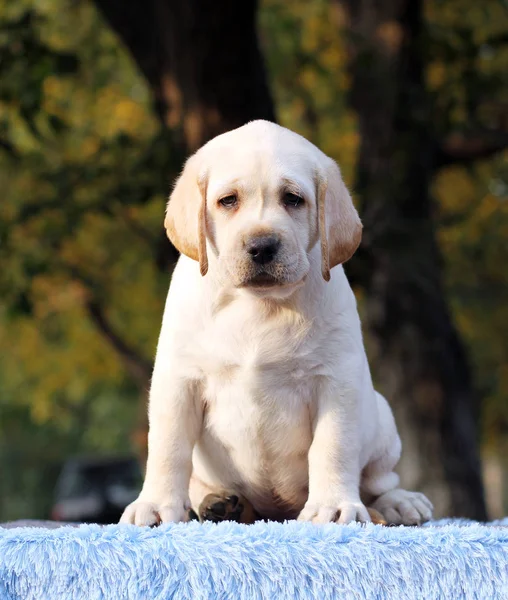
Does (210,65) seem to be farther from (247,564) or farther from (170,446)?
(247,564)

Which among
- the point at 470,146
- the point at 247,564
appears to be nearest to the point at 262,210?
the point at 247,564

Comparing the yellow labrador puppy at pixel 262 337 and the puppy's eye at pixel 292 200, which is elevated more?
the puppy's eye at pixel 292 200

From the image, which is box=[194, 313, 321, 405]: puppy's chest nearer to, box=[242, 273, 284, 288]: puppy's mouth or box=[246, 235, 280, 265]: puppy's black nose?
box=[242, 273, 284, 288]: puppy's mouth

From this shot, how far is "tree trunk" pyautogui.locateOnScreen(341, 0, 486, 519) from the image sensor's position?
36.4 ft

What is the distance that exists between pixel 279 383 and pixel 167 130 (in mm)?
6798

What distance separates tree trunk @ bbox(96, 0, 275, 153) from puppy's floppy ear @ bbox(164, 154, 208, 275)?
202 inches

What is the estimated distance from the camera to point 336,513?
11.4 ft

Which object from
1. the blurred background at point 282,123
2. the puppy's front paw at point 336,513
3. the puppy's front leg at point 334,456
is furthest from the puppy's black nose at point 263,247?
the blurred background at point 282,123

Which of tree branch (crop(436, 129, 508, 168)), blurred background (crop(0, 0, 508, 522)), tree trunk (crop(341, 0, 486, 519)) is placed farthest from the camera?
tree branch (crop(436, 129, 508, 168))

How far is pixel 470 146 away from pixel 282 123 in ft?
7.73

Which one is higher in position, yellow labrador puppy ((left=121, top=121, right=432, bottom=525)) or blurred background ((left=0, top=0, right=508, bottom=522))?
blurred background ((left=0, top=0, right=508, bottom=522))

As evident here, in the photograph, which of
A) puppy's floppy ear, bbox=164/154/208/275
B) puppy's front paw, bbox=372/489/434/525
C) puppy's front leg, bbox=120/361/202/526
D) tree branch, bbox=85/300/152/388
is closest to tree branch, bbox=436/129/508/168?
tree branch, bbox=85/300/152/388

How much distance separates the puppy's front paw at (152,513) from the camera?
3.48 metres

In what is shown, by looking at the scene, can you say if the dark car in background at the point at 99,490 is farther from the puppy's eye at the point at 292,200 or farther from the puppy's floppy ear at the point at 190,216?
the puppy's eye at the point at 292,200
